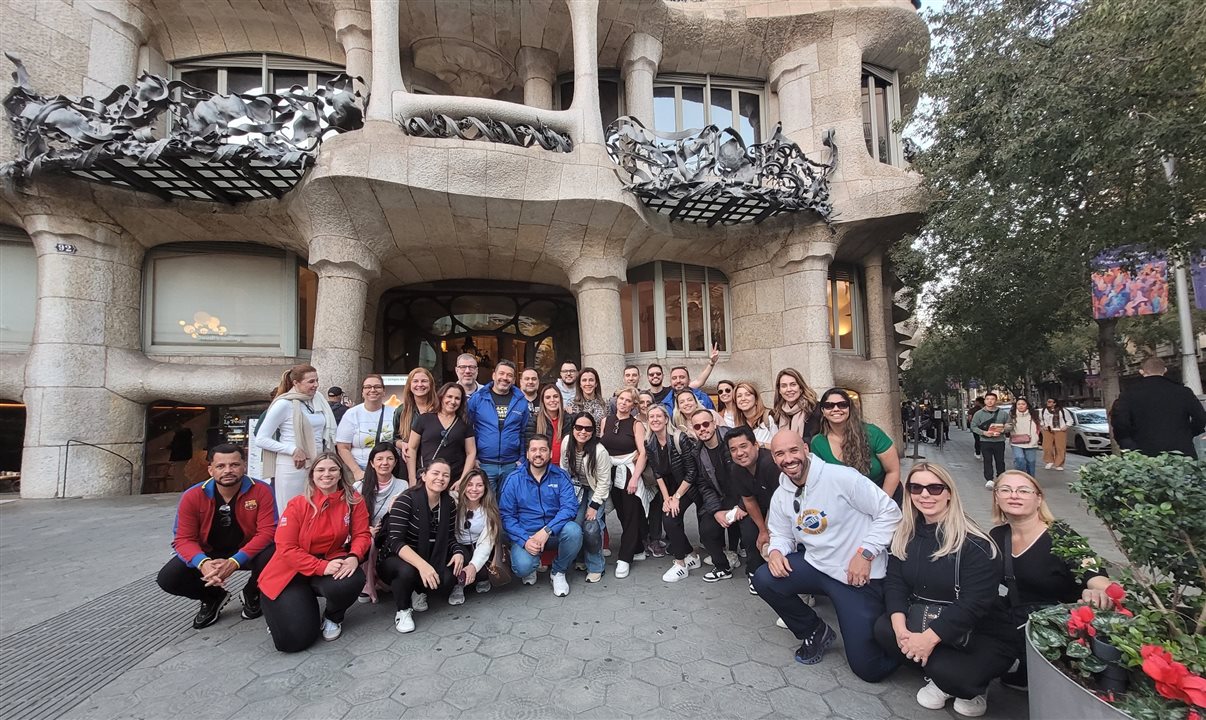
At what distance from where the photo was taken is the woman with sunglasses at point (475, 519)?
12.9ft

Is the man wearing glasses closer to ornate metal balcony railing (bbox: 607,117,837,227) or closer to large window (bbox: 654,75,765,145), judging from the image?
ornate metal balcony railing (bbox: 607,117,837,227)

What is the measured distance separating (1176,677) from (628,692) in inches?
88.9

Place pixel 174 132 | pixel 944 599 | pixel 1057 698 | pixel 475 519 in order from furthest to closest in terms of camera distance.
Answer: pixel 174 132 → pixel 475 519 → pixel 944 599 → pixel 1057 698

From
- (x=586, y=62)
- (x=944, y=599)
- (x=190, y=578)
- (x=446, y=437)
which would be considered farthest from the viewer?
(x=586, y=62)

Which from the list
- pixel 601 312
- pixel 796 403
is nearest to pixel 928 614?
pixel 796 403

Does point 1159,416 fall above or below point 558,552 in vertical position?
above

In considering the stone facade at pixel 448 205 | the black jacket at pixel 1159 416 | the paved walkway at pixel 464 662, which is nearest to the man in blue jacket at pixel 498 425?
the paved walkway at pixel 464 662

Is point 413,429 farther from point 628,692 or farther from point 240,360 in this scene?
point 240,360

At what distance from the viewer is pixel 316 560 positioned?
131 inches

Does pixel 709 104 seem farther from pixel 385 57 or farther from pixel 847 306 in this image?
pixel 385 57

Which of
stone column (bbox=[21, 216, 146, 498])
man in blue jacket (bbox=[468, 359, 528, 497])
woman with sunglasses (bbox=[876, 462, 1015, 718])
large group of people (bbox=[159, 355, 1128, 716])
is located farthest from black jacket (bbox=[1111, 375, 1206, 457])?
stone column (bbox=[21, 216, 146, 498])

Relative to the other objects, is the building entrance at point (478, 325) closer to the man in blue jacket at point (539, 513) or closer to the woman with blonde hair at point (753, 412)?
the woman with blonde hair at point (753, 412)

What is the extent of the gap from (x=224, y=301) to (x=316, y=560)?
9838 millimetres

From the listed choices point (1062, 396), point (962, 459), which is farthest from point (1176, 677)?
point (1062, 396)
